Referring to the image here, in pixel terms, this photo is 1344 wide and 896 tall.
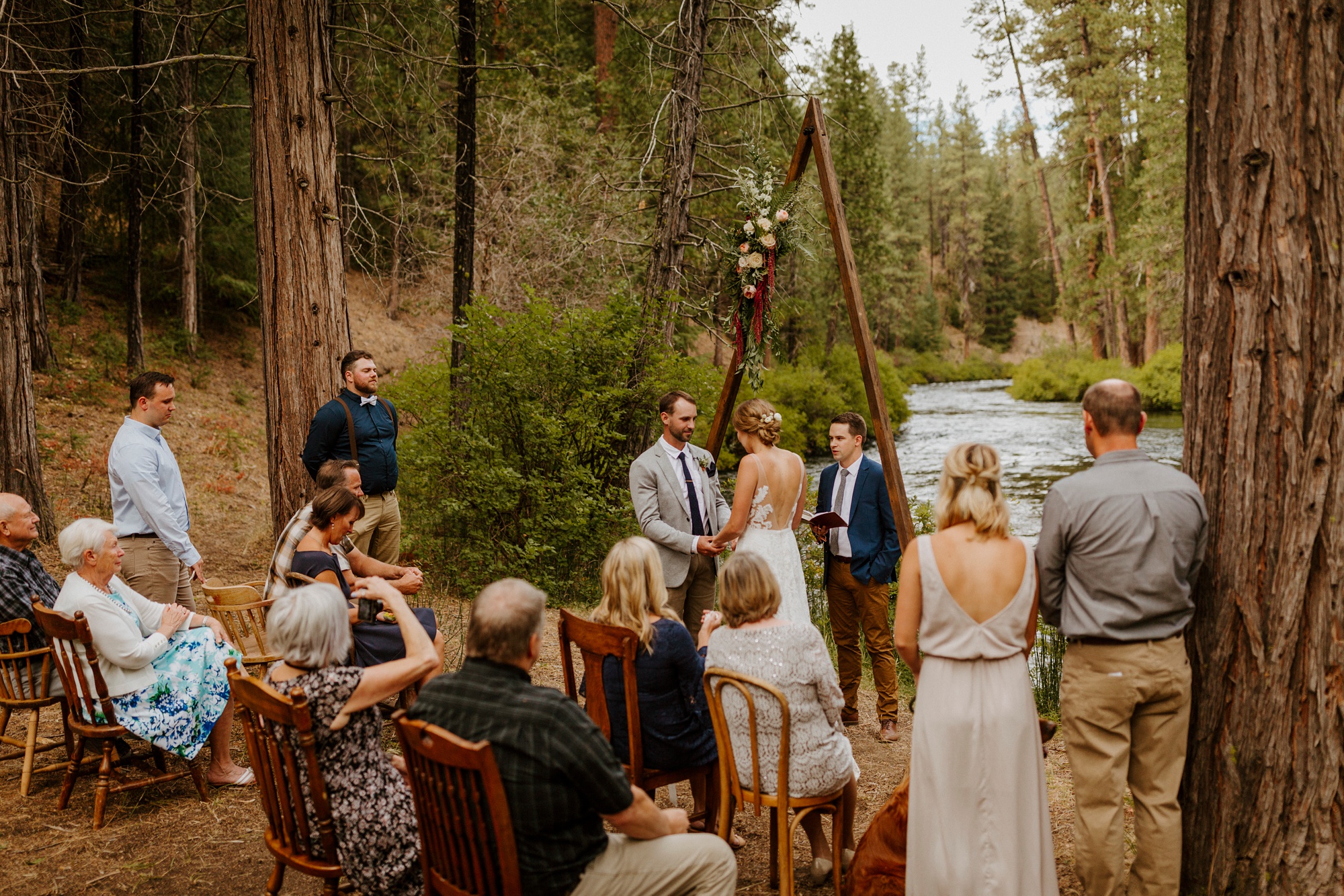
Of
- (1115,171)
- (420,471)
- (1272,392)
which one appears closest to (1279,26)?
(1272,392)

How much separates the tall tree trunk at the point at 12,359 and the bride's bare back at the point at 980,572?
364 inches

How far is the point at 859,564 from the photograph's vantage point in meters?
5.44

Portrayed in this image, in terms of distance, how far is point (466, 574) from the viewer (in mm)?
9000

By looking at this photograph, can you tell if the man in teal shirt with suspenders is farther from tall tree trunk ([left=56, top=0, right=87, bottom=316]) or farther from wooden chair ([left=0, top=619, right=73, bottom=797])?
tall tree trunk ([left=56, top=0, right=87, bottom=316])

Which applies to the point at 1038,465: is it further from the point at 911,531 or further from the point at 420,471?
the point at 911,531

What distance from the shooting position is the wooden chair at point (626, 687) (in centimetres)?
344

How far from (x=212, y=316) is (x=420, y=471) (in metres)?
13.0

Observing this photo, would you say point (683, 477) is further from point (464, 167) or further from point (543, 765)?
point (464, 167)

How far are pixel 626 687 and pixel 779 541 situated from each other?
1.89 meters

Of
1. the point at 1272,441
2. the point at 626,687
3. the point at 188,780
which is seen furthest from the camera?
the point at 188,780

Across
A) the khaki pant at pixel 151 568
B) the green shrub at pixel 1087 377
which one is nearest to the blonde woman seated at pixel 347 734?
the khaki pant at pixel 151 568

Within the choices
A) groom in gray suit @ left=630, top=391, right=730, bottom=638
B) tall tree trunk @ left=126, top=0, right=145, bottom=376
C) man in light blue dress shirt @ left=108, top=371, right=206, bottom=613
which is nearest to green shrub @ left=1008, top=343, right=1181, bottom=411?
groom in gray suit @ left=630, top=391, right=730, bottom=638

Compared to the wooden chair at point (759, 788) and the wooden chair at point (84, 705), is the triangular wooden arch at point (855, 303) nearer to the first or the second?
the wooden chair at point (759, 788)

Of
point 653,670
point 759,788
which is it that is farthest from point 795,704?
point 653,670
